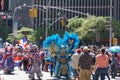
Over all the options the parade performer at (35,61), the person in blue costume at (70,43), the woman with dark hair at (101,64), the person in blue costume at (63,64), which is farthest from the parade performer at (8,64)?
the woman with dark hair at (101,64)

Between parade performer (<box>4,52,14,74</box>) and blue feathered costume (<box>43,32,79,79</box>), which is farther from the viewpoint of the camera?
parade performer (<box>4,52,14,74</box>)

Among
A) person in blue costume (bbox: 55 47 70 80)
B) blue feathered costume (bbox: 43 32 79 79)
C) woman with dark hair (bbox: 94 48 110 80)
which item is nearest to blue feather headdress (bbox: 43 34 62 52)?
blue feathered costume (bbox: 43 32 79 79)

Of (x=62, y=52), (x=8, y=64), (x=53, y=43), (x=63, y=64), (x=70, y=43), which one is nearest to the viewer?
(x=62, y=52)

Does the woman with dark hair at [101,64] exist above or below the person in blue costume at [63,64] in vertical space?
above

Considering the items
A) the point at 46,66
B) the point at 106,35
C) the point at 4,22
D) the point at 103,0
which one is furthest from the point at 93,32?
the point at 46,66

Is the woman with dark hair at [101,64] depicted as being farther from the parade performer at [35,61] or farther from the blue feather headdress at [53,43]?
the blue feather headdress at [53,43]

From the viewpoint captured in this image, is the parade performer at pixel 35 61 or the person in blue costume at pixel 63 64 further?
the person in blue costume at pixel 63 64

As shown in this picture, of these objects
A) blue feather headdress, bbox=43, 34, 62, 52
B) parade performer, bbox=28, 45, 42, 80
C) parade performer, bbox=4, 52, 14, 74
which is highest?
blue feather headdress, bbox=43, 34, 62, 52

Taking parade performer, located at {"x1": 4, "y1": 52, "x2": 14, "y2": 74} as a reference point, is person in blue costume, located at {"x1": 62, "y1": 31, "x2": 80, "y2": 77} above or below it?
above

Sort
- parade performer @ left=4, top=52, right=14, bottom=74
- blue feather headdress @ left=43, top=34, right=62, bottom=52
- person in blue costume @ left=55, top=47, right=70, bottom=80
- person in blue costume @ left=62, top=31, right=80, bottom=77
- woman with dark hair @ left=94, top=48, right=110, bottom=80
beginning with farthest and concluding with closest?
parade performer @ left=4, top=52, right=14, bottom=74
blue feather headdress @ left=43, top=34, right=62, bottom=52
person in blue costume @ left=62, top=31, right=80, bottom=77
person in blue costume @ left=55, top=47, right=70, bottom=80
woman with dark hair @ left=94, top=48, right=110, bottom=80

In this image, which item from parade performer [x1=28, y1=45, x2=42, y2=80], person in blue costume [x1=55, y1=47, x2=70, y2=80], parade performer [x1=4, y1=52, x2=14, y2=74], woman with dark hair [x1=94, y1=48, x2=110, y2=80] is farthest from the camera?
parade performer [x1=4, y1=52, x2=14, y2=74]

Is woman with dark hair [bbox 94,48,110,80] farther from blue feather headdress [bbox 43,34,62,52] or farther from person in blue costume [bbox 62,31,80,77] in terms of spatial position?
blue feather headdress [bbox 43,34,62,52]

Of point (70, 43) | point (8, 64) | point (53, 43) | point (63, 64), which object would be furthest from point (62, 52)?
point (8, 64)

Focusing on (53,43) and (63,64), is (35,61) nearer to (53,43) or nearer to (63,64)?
(63,64)
